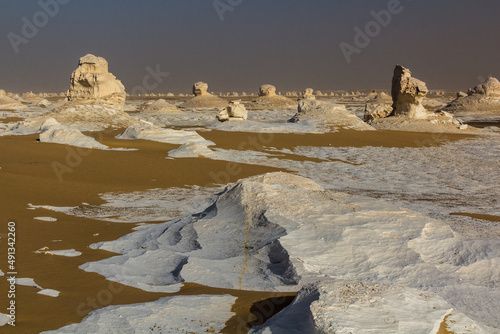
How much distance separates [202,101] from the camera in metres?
57.7

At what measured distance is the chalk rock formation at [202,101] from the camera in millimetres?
56094

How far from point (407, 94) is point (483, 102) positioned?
1671 cm

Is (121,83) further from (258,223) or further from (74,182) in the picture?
(258,223)

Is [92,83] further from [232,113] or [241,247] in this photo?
[241,247]

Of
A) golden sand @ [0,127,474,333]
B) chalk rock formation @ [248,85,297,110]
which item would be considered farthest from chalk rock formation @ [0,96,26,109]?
golden sand @ [0,127,474,333]

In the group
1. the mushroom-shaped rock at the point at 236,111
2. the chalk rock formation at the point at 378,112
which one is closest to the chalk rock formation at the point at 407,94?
the chalk rock formation at the point at 378,112

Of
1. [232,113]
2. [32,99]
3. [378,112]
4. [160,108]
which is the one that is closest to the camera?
[232,113]

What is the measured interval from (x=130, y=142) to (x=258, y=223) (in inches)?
580

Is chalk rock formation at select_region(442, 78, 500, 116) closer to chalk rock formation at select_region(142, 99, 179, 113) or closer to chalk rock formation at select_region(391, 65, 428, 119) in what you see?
chalk rock formation at select_region(391, 65, 428, 119)

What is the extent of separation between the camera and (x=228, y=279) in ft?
17.8

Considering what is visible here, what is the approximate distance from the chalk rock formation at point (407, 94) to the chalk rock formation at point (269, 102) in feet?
77.3

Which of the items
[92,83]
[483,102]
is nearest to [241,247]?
[92,83]

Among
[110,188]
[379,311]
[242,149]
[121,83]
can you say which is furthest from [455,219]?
[121,83]

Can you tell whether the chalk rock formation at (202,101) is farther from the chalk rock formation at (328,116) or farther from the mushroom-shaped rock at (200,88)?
the chalk rock formation at (328,116)
